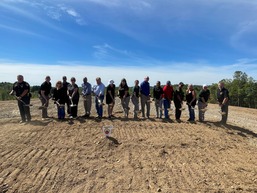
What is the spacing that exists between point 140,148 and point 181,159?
144 centimetres

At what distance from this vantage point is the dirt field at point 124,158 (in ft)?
21.8

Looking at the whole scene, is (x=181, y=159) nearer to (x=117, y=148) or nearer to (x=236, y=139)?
(x=117, y=148)

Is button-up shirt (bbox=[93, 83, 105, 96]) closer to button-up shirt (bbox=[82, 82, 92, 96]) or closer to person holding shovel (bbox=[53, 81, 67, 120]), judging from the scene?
button-up shirt (bbox=[82, 82, 92, 96])

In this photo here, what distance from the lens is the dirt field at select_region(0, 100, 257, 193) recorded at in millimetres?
6645

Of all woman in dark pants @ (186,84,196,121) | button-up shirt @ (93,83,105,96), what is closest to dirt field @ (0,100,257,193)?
button-up shirt @ (93,83,105,96)

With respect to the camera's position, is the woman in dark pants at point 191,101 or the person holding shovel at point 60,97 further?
the woman in dark pants at point 191,101

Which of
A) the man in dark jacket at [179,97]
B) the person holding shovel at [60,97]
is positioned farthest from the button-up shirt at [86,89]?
the man in dark jacket at [179,97]

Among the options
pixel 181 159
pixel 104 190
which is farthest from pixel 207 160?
pixel 104 190

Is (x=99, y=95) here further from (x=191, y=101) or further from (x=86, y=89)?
(x=191, y=101)

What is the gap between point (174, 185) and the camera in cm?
660

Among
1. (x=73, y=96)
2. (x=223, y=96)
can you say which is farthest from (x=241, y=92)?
(x=73, y=96)

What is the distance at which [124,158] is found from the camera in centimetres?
827

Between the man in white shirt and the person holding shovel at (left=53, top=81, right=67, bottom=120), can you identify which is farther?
the man in white shirt

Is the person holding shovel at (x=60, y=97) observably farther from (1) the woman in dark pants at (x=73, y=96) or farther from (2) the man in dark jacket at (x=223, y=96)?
(2) the man in dark jacket at (x=223, y=96)
